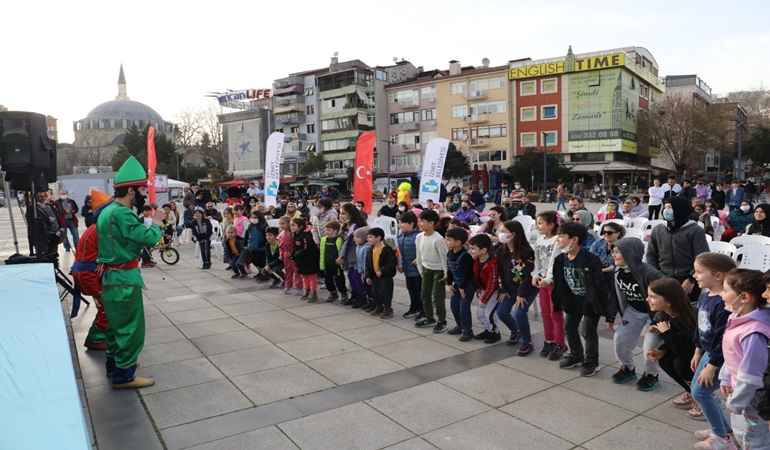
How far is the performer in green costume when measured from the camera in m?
4.95

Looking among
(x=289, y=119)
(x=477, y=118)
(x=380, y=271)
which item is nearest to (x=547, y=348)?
(x=380, y=271)

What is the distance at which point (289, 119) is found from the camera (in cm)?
7200

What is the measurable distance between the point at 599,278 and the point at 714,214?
852cm

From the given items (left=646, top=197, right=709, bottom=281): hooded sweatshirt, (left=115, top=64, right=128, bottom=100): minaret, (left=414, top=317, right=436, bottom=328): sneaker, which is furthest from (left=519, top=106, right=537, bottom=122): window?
(left=115, top=64, right=128, bottom=100): minaret

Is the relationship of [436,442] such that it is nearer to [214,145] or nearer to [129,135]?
[129,135]

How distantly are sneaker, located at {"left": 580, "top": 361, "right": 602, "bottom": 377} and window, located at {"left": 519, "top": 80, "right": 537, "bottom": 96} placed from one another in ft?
173

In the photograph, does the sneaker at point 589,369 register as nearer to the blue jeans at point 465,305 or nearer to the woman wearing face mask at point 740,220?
the blue jeans at point 465,305

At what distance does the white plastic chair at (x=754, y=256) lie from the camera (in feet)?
20.9

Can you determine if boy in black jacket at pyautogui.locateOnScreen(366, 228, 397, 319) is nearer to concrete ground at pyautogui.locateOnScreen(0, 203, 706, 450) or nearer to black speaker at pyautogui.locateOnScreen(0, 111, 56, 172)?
concrete ground at pyautogui.locateOnScreen(0, 203, 706, 450)

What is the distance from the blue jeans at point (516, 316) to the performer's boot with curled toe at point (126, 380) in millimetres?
3827

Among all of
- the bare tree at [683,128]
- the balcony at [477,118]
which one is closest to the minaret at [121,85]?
the balcony at [477,118]

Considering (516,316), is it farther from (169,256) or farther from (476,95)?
(476,95)

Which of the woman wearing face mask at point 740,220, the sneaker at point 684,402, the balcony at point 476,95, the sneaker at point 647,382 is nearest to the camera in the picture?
the sneaker at point 684,402

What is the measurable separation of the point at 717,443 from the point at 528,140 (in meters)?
54.0
